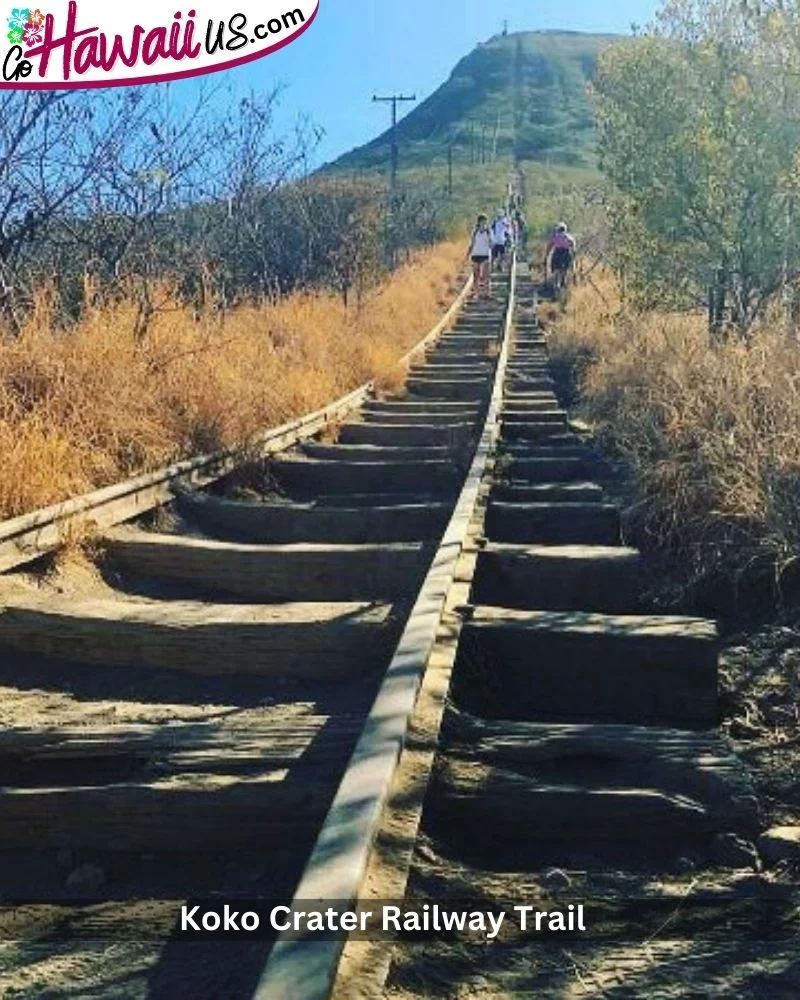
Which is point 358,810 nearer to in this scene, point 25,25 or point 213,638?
point 213,638

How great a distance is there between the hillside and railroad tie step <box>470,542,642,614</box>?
311ft

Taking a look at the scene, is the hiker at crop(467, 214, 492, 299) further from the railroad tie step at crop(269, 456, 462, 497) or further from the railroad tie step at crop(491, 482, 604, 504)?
the railroad tie step at crop(491, 482, 604, 504)

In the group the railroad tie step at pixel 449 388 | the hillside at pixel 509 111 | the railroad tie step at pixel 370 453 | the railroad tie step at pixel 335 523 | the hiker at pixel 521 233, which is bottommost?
the railroad tie step at pixel 335 523

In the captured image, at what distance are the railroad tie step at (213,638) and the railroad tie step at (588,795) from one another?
87cm

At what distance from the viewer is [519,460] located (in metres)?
6.69

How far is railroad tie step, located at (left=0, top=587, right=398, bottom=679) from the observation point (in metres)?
3.42

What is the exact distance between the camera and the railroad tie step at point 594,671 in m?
3.23

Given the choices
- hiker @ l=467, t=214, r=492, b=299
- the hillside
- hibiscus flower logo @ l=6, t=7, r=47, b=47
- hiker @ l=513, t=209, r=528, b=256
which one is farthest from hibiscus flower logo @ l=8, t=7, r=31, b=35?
the hillside

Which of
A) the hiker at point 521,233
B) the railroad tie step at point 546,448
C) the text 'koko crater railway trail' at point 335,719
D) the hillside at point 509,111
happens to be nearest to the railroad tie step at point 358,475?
the railroad tie step at point 546,448

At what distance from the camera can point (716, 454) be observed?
512 centimetres

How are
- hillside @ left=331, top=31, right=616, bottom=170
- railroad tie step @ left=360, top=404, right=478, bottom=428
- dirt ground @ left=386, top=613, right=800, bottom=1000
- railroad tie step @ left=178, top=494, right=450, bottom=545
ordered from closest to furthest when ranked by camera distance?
dirt ground @ left=386, top=613, right=800, bottom=1000 → railroad tie step @ left=178, top=494, right=450, bottom=545 → railroad tie step @ left=360, top=404, right=478, bottom=428 → hillside @ left=331, top=31, right=616, bottom=170

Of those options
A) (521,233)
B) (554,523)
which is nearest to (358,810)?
(554,523)

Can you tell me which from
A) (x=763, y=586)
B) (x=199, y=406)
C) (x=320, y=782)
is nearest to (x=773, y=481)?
(x=763, y=586)

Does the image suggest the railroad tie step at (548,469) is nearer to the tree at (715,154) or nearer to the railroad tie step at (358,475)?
the railroad tie step at (358,475)
